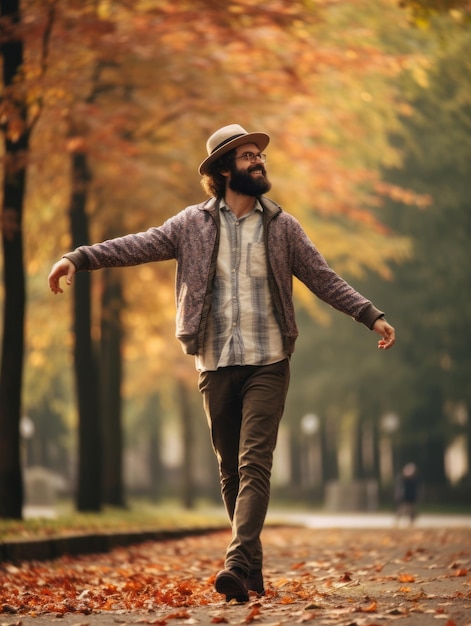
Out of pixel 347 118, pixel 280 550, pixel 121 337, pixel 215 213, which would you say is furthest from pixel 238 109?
pixel 215 213

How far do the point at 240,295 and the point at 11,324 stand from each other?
674 centimetres

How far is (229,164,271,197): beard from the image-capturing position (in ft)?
21.2

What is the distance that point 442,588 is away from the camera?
659cm

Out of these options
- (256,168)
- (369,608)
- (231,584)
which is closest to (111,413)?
(256,168)

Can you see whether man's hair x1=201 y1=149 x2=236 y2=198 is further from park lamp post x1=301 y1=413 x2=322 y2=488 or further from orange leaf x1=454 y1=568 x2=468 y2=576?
park lamp post x1=301 y1=413 x2=322 y2=488

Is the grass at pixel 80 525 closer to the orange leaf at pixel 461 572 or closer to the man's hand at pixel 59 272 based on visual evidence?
the orange leaf at pixel 461 572

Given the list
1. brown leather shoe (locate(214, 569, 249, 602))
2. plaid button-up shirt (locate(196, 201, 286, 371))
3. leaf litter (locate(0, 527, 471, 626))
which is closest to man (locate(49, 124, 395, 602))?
plaid button-up shirt (locate(196, 201, 286, 371))

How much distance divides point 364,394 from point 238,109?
20707 mm

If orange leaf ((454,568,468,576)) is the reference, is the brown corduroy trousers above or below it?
above

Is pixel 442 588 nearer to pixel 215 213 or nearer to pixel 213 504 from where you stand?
pixel 215 213

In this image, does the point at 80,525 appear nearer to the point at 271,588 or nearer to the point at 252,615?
the point at 271,588

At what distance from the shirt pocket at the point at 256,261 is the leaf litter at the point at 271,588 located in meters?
1.67

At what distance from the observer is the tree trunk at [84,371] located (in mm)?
16891

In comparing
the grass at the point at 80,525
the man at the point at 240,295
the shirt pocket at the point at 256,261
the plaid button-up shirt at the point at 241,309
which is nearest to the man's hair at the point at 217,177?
the man at the point at 240,295
